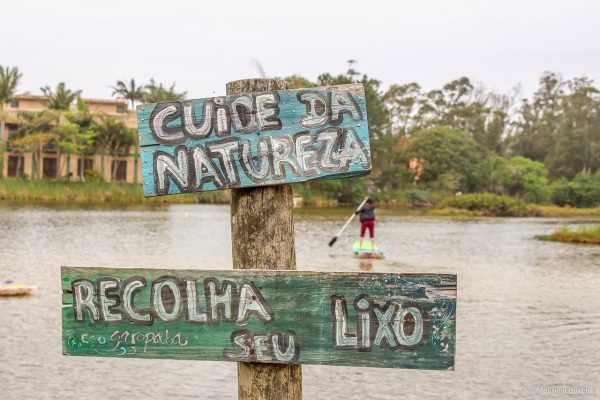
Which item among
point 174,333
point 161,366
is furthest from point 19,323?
point 174,333

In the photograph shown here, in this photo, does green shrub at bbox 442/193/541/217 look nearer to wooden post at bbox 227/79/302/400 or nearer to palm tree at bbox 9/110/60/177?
palm tree at bbox 9/110/60/177

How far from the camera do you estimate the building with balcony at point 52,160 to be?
59.7 m

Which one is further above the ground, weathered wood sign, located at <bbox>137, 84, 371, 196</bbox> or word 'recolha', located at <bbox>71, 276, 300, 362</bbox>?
weathered wood sign, located at <bbox>137, 84, 371, 196</bbox>

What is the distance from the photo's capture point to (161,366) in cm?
861

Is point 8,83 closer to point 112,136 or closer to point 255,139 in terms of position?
point 112,136

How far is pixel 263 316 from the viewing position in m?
3.17

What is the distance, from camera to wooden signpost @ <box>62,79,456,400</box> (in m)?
3.13

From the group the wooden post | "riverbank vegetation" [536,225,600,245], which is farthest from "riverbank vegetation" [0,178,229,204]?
the wooden post

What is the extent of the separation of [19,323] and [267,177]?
7838mm

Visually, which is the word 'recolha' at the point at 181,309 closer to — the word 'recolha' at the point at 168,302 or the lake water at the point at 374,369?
the word 'recolha' at the point at 168,302

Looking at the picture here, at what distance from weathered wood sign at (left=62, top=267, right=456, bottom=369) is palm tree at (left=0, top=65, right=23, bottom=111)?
6338cm

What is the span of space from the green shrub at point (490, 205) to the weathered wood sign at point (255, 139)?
53.7m

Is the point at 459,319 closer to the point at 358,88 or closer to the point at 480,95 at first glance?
the point at 358,88

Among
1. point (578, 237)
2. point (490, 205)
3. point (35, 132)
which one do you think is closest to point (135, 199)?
point (35, 132)
